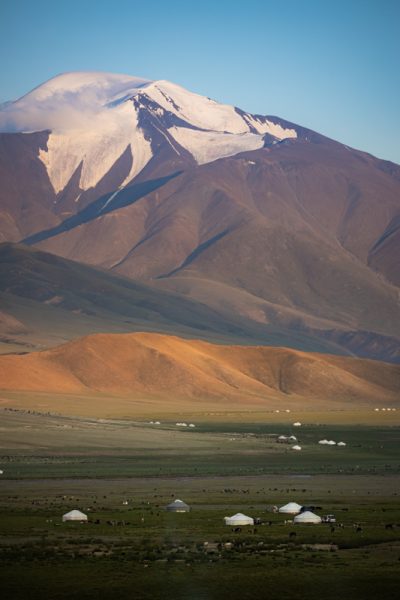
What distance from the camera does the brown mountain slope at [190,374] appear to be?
151 meters

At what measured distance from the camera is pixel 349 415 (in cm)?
13288

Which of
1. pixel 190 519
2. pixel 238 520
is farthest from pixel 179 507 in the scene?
pixel 238 520

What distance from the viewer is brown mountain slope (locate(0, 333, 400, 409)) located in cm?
15062

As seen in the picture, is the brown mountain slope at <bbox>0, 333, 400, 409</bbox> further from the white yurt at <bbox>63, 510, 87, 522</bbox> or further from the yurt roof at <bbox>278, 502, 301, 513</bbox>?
the white yurt at <bbox>63, 510, 87, 522</bbox>

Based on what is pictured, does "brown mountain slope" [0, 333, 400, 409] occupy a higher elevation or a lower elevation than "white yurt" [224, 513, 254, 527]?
higher

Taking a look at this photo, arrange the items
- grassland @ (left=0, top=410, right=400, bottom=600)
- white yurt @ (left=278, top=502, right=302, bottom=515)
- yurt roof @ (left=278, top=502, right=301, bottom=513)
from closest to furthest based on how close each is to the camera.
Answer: grassland @ (left=0, top=410, right=400, bottom=600), white yurt @ (left=278, top=502, right=302, bottom=515), yurt roof @ (left=278, top=502, right=301, bottom=513)

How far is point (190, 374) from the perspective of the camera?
15850 cm

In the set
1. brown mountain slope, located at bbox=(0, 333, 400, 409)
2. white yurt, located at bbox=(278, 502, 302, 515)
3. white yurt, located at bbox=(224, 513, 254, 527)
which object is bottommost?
white yurt, located at bbox=(224, 513, 254, 527)

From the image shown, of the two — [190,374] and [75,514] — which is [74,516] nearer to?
[75,514]

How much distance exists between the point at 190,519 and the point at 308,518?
13.1 ft

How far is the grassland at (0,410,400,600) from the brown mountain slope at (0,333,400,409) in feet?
201

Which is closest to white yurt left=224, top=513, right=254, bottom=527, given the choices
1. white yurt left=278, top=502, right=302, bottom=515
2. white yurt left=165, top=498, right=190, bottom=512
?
white yurt left=278, top=502, right=302, bottom=515

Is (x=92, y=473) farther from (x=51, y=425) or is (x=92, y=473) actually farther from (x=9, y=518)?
(x=51, y=425)

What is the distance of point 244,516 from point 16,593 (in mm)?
13844
